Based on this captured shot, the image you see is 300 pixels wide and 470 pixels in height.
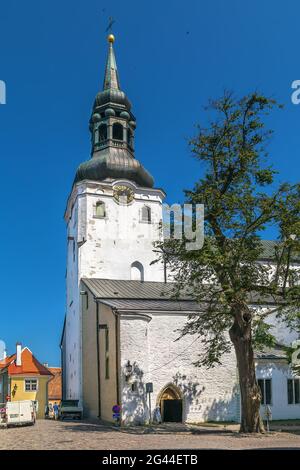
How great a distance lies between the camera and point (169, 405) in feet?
101

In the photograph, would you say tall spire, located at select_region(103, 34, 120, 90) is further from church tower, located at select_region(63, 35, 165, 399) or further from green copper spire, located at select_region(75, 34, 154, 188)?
church tower, located at select_region(63, 35, 165, 399)

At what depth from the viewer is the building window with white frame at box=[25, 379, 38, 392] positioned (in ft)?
159

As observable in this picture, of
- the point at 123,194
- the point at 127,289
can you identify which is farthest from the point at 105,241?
the point at 127,289

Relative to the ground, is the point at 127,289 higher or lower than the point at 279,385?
higher

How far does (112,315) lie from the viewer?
102 ft

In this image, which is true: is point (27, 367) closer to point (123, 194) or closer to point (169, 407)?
point (123, 194)

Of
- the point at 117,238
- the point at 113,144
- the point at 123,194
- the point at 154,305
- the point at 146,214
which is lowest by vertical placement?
the point at 154,305

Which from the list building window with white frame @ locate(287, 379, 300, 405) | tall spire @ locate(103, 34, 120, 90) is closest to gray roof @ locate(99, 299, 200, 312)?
building window with white frame @ locate(287, 379, 300, 405)

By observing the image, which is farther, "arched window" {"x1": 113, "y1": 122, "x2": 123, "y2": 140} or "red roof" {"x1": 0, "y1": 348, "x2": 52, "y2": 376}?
"red roof" {"x1": 0, "y1": 348, "x2": 52, "y2": 376}

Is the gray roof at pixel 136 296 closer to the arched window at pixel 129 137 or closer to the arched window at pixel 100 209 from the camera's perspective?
the arched window at pixel 100 209

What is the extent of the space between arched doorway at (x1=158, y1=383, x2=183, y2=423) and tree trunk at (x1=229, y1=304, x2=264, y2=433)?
7.91 meters

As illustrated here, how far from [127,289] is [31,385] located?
16935mm
